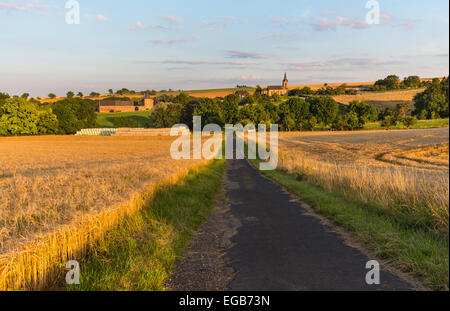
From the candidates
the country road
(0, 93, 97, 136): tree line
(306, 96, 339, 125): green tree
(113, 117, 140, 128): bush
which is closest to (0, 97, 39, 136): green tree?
(0, 93, 97, 136): tree line

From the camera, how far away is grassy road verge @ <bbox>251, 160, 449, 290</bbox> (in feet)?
18.7

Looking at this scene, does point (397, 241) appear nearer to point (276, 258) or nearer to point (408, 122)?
point (276, 258)

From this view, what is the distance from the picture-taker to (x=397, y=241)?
23.7 feet

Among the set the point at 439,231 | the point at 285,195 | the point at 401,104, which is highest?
the point at 401,104

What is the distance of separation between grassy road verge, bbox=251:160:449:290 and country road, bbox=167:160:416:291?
44cm

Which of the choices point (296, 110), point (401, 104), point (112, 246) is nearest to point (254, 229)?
point (112, 246)

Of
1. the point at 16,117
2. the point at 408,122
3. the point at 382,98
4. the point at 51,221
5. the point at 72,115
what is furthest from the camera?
the point at 72,115

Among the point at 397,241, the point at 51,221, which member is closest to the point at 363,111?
the point at 397,241

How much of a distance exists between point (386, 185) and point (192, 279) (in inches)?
318

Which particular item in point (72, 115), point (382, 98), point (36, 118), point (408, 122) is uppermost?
point (382, 98)

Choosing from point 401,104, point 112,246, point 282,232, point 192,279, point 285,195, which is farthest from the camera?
point 401,104

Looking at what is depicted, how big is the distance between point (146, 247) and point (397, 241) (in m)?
6.14
